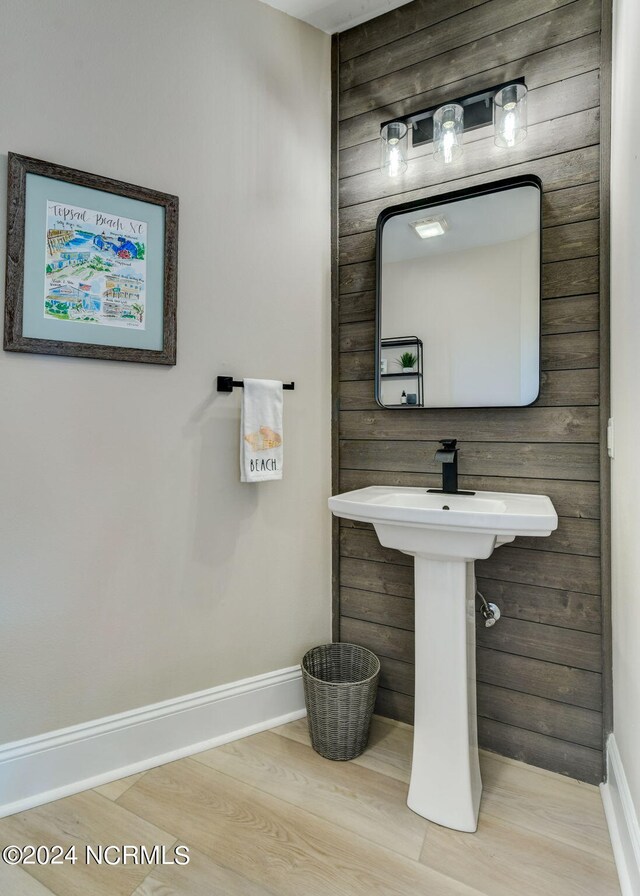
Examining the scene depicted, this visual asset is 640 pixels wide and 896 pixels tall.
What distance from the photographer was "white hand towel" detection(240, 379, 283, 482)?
5.68 feet

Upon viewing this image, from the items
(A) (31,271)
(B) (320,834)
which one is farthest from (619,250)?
(B) (320,834)

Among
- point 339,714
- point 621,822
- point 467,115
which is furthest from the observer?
point 467,115

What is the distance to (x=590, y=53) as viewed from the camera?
154 cm

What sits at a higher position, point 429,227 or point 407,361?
point 429,227

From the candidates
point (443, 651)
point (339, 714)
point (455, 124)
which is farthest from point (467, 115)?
point (339, 714)

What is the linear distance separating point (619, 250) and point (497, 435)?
64 cm

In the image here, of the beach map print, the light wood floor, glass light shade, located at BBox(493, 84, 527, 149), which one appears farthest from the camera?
glass light shade, located at BBox(493, 84, 527, 149)

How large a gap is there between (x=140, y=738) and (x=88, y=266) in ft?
4.89

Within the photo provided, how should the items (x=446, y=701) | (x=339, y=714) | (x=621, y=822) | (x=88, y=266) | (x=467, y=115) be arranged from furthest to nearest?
(x=467, y=115), (x=339, y=714), (x=88, y=266), (x=446, y=701), (x=621, y=822)

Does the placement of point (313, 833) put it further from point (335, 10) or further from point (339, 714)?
point (335, 10)

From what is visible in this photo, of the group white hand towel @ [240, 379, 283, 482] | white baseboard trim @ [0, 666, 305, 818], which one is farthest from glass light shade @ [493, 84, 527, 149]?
white baseboard trim @ [0, 666, 305, 818]

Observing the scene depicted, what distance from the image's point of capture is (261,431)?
176 centimetres

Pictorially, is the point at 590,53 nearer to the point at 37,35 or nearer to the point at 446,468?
the point at 446,468

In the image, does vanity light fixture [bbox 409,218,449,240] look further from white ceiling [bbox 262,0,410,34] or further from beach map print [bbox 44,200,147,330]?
beach map print [bbox 44,200,147,330]
